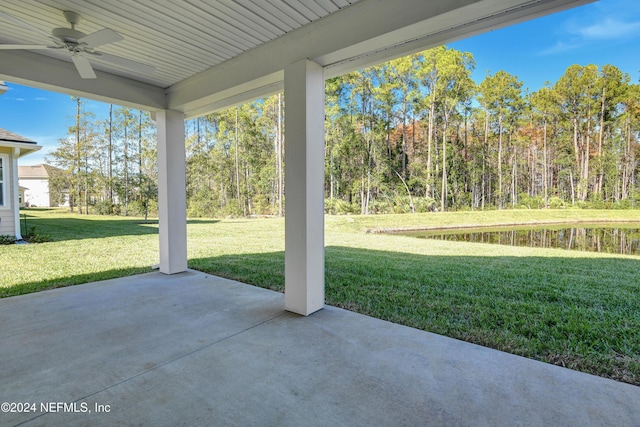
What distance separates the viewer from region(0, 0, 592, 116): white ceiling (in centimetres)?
225

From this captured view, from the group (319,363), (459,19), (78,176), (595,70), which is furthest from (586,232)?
(78,176)

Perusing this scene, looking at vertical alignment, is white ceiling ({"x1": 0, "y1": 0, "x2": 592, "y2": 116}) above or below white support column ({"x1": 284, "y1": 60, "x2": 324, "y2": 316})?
above

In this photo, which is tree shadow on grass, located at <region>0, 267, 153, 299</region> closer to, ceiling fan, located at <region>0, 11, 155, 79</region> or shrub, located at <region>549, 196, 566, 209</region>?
ceiling fan, located at <region>0, 11, 155, 79</region>

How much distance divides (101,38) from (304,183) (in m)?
1.96

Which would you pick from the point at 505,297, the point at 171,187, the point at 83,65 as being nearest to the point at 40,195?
the point at 171,187

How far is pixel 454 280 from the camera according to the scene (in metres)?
4.29

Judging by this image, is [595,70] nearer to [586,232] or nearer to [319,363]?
[586,232]

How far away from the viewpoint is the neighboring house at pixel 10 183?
7293mm

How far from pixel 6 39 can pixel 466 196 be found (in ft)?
40.9

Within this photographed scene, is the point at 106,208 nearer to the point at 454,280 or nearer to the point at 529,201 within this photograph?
the point at 454,280

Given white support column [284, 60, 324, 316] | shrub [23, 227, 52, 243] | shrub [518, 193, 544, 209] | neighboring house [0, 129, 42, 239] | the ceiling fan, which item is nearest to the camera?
the ceiling fan

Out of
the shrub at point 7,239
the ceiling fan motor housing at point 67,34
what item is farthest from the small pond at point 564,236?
the shrub at point 7,239

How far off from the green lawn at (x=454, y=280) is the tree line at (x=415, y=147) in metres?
1.82

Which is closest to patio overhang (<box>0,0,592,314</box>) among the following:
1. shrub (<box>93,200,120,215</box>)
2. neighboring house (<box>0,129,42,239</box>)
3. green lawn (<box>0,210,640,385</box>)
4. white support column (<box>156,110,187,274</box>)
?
white support column (<box>156,110,187,274</box>)
